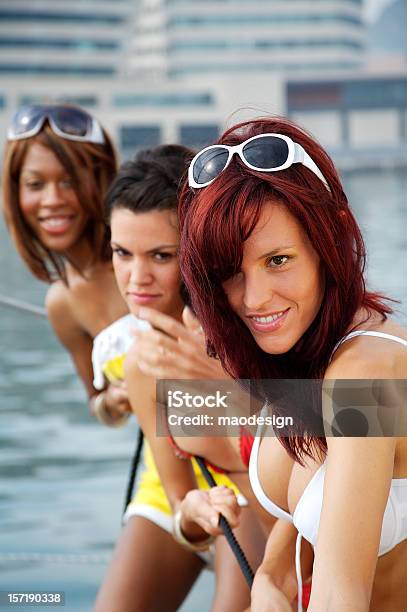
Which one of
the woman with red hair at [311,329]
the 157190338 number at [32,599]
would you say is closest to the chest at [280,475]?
the woman with red hair at [311,329]

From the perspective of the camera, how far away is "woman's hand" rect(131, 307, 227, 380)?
36.6 inches

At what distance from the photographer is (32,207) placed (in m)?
1.30

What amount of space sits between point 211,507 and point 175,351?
148mm

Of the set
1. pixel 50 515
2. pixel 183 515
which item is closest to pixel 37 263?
pixel 183 515

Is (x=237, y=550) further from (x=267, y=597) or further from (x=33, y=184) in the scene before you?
(x=33, y=184)

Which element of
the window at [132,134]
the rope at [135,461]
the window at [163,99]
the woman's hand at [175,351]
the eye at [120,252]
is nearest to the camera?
the woman's hand at [175,351]

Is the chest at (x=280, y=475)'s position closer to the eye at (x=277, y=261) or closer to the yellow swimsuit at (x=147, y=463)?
the eye at (x=277, y=261)

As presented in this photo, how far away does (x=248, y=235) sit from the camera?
2.14ft

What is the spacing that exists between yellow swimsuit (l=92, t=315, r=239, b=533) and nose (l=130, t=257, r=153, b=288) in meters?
0.08

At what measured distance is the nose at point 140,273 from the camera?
101 cm

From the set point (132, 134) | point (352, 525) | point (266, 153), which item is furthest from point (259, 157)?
point (132, 134)

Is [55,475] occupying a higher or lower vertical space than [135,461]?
lower

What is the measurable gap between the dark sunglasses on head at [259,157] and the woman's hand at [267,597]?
0.31 m

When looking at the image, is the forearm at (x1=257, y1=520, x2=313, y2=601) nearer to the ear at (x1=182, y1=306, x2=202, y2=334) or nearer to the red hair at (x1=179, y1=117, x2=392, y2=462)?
the red hair at (x1=179, y1=117, x2=392, y2=462)
